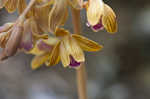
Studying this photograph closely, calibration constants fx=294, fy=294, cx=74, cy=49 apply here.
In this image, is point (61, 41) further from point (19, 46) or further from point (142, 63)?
point (142, 63)

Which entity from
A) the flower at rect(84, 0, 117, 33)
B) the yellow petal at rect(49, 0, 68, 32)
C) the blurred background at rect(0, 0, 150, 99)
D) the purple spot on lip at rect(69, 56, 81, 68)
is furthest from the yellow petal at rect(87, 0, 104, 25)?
the blurred background at rect(0, 0, 150, 99)

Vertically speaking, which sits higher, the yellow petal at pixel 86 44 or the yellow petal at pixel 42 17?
the yellow petal at pixel 42 17

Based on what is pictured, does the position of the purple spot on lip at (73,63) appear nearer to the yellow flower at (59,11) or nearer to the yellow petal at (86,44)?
the yellow petal at (86,44)

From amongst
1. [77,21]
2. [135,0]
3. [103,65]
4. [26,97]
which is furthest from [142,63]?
[77,21]

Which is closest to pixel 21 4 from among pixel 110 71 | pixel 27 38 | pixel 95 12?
pixel 27 38

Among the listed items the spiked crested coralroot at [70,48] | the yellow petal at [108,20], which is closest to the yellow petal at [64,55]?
the spiked crested coralroot at [70,48]

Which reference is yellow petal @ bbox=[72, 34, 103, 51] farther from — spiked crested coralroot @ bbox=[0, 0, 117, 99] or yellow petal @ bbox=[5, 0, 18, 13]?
yellow petal @ bbox=[5, 0, 18, 13]
